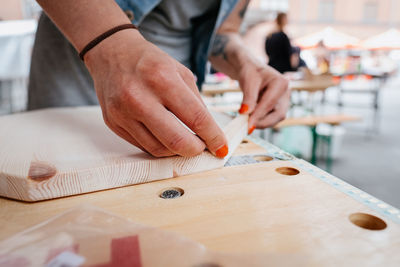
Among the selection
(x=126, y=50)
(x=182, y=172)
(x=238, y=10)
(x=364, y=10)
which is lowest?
(x=182, y=172)

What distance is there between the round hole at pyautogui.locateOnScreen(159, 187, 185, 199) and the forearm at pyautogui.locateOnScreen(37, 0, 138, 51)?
0.30 meters

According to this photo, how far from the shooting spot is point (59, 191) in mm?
449

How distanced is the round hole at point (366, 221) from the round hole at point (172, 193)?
25 centimetres

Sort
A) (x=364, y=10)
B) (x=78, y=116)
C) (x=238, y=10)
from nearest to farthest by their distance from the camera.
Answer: (x=78, y=116) < (x=238, y=10) < (x=364, y=10)

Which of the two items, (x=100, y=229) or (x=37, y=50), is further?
(x=37, y=50)

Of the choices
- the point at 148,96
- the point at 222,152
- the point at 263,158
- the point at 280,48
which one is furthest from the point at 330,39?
the point at 148,96

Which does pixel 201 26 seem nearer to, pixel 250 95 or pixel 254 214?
pixel 250 95

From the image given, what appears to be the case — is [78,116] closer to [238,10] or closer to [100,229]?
[100,229]

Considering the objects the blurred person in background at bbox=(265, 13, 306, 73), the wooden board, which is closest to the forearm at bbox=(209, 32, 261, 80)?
the wooden board

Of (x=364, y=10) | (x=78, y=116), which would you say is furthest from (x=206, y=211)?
(x=364, y=10)

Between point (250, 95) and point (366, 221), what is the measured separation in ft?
1.70

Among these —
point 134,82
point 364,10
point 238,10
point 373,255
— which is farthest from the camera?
point 364,10

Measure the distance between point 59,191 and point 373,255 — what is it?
441 millimetres

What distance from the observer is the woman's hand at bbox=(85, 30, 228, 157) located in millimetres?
432
